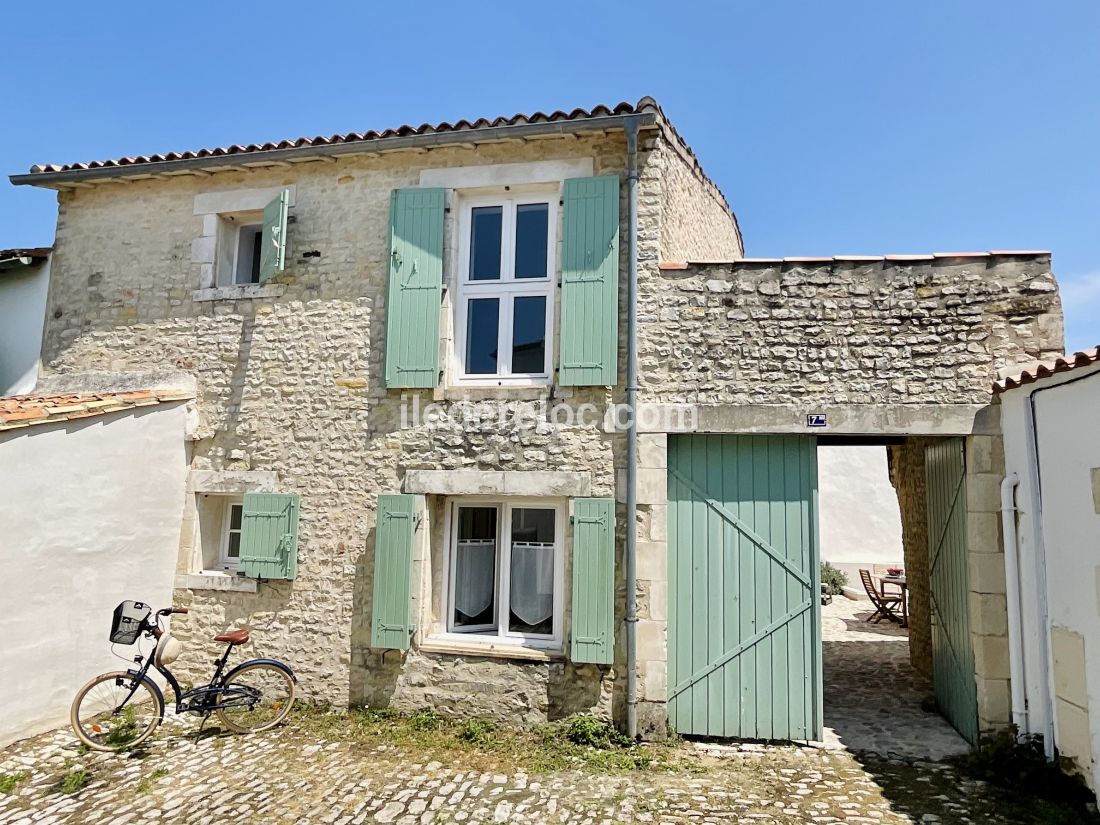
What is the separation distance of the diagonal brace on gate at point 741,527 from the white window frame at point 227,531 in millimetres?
4245

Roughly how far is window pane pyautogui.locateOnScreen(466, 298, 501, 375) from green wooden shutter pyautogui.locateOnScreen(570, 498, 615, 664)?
1544 mm

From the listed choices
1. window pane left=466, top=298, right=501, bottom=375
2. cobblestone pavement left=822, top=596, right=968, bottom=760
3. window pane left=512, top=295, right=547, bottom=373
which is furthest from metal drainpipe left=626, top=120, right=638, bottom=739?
cobblestone pavement left=822, top=596, right=968, bottom=760

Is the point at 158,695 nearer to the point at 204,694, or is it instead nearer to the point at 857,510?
the point at 204,694

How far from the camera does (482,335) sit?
6.21m

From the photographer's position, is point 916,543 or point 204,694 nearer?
point 204,694

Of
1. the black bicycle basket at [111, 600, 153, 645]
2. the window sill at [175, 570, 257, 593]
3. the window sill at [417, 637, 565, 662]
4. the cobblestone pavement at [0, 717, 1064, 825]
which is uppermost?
the window sill at [175, 570, 257, 593]

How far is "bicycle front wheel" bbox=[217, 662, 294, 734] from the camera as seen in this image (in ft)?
18.3

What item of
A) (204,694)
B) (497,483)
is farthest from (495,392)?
(204,694)

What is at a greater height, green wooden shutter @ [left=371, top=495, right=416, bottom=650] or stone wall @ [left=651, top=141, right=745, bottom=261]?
stone wall @ [left=651, top=141, right=745, bottom=261]

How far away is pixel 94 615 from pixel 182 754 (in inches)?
59.4

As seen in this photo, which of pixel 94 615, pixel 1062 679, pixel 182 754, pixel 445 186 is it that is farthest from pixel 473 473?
pixel 1062 679

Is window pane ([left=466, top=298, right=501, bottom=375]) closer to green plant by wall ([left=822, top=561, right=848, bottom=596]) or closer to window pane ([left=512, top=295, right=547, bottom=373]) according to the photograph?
window pane ([left=512, top=295, right=547, bottom=373])

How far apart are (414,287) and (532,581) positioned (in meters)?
2.81

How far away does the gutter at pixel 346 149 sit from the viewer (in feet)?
18.9
